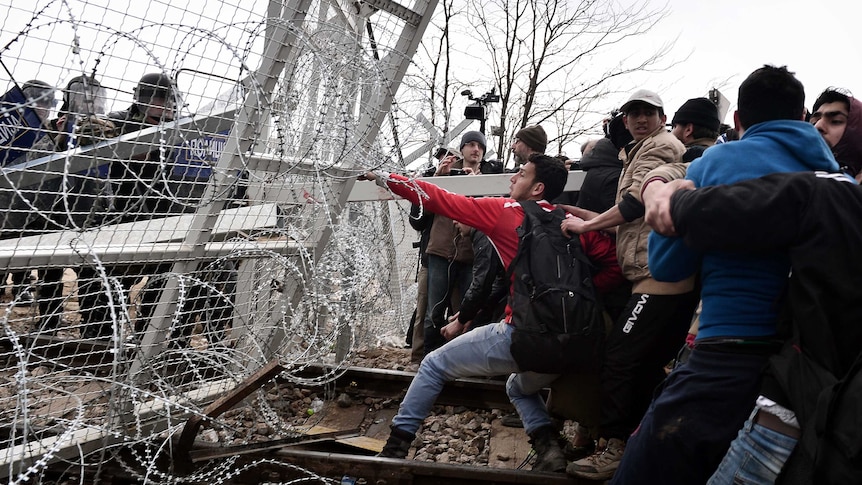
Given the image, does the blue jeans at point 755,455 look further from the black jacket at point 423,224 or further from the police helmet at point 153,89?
the black jacket at point 423,224

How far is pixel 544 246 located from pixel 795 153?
4.60ft

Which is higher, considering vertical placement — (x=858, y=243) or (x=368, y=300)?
(x=858, y=243)

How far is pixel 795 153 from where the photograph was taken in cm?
215

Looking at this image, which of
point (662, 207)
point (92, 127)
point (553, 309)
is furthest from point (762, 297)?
point (92, 127)

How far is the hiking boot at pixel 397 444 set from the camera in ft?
11.5

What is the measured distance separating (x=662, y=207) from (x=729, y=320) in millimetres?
419

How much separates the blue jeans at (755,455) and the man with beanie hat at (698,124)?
2.14 meters

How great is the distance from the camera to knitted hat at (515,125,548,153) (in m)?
5.15

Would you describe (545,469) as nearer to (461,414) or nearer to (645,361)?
(645,361)

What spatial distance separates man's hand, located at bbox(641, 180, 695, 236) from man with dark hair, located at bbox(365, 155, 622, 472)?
1200 millimetres

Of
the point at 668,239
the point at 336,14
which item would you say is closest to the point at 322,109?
the point at 336,14

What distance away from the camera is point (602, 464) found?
317 centimetres

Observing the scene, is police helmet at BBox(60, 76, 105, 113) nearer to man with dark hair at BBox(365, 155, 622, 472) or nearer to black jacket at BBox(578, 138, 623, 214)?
man with dark hair at BBox(365, 155, 622, 472)

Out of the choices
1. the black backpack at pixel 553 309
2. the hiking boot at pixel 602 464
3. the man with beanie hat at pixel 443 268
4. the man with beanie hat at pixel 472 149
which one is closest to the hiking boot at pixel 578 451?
the hiking boot at pixel 602 464
